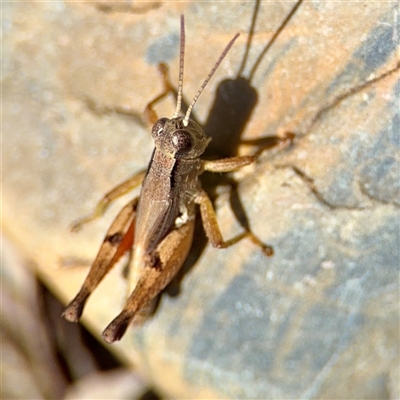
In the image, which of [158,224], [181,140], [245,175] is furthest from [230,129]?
[158,224]

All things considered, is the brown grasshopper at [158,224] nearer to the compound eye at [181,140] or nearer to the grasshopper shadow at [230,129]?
the compound eye at [181,140]

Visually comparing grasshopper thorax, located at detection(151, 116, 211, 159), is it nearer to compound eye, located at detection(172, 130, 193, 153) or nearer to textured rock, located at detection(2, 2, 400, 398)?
compound eye, located at detection(172, 130, 193, 153)

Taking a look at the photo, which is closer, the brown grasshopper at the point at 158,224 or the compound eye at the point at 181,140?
the compound eye at the point at 181,140

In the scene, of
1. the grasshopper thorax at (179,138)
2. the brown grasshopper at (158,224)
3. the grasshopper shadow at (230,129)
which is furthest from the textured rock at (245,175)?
the grasshopper thorax at (179,138)

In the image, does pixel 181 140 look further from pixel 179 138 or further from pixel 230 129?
pixel 230 129

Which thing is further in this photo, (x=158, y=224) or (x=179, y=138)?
(x=158, y=224)

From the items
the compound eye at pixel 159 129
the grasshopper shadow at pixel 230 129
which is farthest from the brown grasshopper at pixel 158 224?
the grasshopper shadow at pixel 230 129

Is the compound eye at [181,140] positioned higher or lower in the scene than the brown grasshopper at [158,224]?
higher
